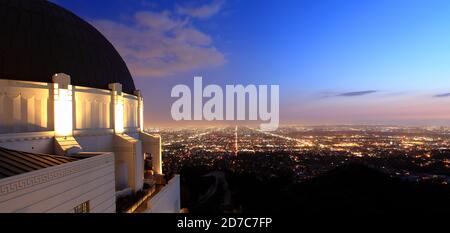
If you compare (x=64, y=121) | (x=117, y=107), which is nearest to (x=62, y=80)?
(x=64, y=121)

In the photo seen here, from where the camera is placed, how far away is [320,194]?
40312mm

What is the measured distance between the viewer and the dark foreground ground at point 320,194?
3459 centimetres

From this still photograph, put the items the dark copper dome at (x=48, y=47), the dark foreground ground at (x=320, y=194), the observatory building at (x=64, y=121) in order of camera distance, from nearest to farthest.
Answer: the observatory building at (x=64, y=121) → the dark copper dome at (x=48, y=47) → the dark foreground ground at (x=320, y=194)

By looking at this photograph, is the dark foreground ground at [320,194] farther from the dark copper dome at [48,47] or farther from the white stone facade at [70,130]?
the dark copper dome at [48,47]

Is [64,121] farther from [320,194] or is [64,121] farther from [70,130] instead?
[320,194]

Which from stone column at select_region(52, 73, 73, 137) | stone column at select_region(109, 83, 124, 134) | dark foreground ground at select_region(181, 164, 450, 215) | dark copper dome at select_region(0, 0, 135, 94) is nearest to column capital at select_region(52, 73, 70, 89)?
stone column at select_region(52, 73, 73, 137)

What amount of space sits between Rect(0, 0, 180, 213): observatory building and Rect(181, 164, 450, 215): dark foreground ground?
1790cm

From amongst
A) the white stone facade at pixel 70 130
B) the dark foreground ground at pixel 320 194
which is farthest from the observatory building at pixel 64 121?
the dark foreground ground at pixel 320 194

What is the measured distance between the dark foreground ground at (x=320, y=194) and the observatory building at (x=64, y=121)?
58.7 feet
